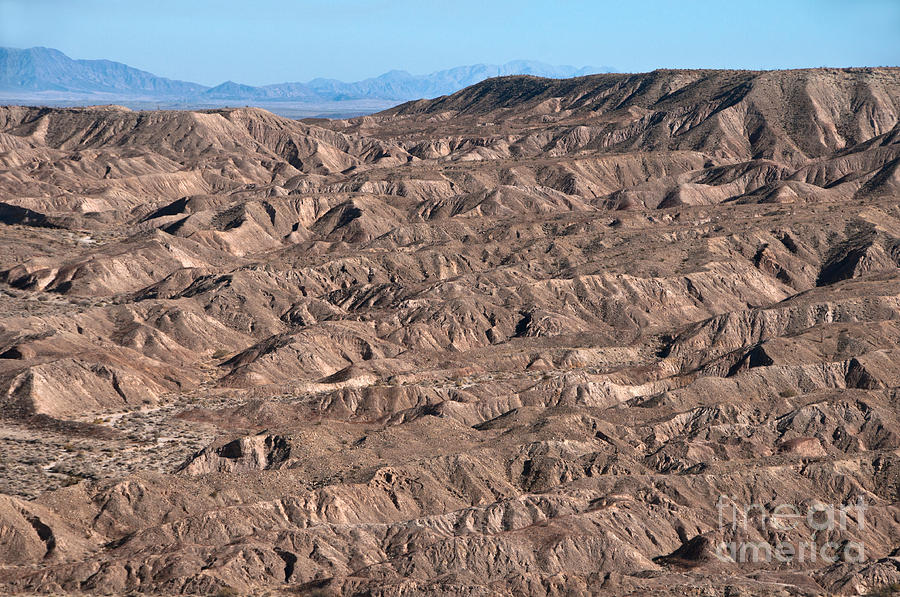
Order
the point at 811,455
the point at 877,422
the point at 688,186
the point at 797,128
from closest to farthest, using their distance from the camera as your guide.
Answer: the point at 811,455 → the point at 877,422 → the point at 688,186 → the point at 797,128

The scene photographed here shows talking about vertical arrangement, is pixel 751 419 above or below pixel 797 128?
below

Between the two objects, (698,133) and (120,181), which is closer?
(120,181)

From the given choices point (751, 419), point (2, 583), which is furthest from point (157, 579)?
point (751, 419)

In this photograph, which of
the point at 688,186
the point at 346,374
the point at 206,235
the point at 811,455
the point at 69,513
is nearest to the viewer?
the point at 69,513

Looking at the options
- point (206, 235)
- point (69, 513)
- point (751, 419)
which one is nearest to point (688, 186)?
point (206, 235)

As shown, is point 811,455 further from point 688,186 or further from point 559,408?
point 688,186

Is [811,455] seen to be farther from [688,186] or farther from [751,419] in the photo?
[688,186]
